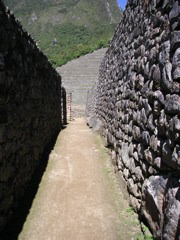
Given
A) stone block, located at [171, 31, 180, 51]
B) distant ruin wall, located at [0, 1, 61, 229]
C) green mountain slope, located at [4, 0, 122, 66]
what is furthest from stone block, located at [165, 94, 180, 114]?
green mountain slope, located at [4, 0, 122, 66]

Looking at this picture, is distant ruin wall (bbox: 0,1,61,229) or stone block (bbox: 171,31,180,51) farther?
distant ruin wall (bbox: 0,1,61,229)

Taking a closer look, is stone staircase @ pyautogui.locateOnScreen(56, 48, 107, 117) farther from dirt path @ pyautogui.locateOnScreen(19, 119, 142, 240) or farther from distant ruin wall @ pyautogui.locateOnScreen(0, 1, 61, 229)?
distant ruin wall @ pyautogui.locateOnScreen(0, 1, 61, 229)

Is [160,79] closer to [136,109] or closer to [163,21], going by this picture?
[163,21]

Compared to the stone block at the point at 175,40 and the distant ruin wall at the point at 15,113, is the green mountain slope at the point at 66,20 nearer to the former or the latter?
the distant ruin wall at the point at 15,113

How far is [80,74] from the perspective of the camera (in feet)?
99.0

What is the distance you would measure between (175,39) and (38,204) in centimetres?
287

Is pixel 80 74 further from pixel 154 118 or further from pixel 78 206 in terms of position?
pixel 154 118

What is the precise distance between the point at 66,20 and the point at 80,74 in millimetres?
32331

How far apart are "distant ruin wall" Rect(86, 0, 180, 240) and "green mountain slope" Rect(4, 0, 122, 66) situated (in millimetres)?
40190

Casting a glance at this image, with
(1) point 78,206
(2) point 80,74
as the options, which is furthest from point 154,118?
(2) point 80,74

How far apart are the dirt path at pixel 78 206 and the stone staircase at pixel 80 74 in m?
22.1

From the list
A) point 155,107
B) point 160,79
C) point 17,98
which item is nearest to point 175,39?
point 160,79

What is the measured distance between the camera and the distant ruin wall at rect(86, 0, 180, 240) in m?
2.06

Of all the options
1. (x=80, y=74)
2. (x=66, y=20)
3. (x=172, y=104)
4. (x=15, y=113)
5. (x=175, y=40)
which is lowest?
(x=15, y=113)
